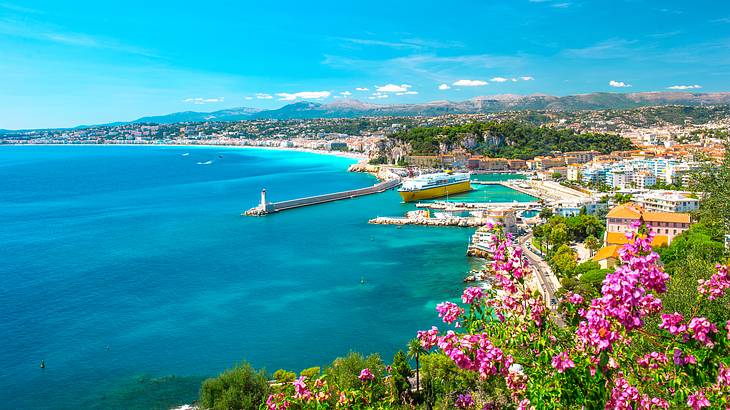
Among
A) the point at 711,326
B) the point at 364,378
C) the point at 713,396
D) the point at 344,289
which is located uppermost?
the point at 711,326

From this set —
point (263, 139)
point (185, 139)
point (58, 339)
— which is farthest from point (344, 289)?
point (185, 139)

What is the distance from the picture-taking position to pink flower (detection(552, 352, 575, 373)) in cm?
→ 184

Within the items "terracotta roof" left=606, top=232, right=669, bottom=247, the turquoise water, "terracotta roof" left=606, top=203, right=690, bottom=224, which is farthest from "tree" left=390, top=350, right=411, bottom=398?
"terracotta roof" left=606, top=203, right=690, bottom=224

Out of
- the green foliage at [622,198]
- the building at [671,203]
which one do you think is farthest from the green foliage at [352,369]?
the green foliage at [622,198]

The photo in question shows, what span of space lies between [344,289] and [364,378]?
11064mm

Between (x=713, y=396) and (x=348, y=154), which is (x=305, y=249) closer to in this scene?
(x=713, y=396)

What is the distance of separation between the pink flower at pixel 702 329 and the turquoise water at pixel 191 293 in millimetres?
7928

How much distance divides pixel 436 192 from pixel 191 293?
19.0 m

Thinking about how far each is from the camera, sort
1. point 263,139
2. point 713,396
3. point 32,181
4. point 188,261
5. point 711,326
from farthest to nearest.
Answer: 1. point 263,139
2. point 32,181
3. point 188,261
4. point 713,396
5. point 711,326

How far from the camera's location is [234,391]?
7.33 metres

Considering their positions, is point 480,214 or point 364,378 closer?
point 364,378

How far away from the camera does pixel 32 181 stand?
140ft

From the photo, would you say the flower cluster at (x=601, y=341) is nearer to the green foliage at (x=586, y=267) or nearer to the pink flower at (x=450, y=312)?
the pink flower at (x=450, y=312)

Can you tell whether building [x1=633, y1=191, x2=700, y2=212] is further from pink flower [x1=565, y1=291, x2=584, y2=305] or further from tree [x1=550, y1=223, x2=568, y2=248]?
pink flower [x1=565, y1=291, x2=584, y2=305]
